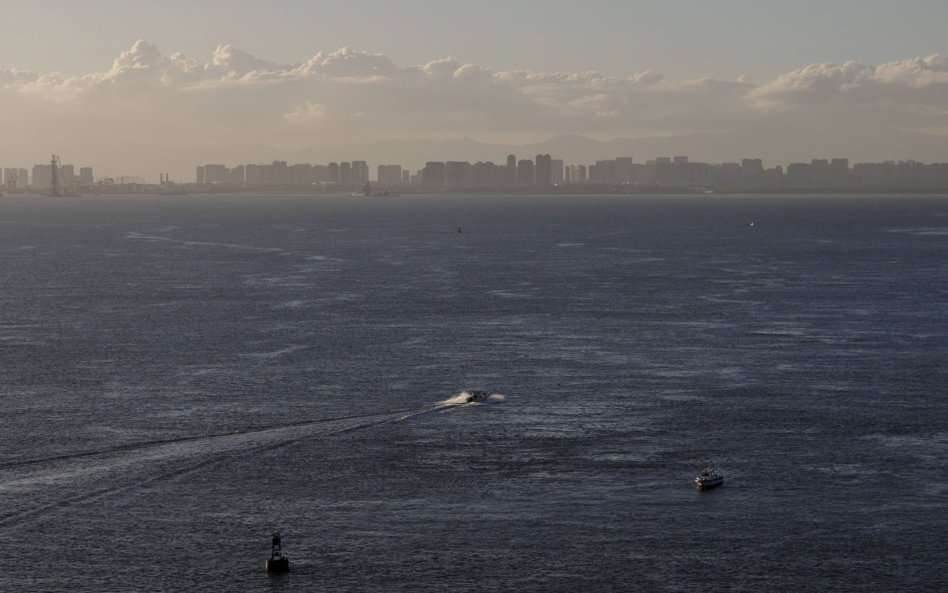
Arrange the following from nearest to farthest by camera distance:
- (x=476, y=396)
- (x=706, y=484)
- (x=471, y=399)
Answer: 1. (x=706, y=484)
2. (x=471, y=399)
3. (x=476, y=396)

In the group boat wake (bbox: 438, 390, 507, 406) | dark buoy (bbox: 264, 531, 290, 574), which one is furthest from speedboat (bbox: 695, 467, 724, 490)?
dark buoy (bbox: 264, 531, 290, 574)

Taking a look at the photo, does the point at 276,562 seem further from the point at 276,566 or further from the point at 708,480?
the point at 708,480

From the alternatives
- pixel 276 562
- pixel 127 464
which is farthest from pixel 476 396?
pixel 276 562

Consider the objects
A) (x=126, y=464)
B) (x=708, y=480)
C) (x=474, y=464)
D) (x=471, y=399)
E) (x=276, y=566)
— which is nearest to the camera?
(x=276, y=566)

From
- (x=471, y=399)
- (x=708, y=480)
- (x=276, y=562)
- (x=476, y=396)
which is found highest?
(x=476, y=396)

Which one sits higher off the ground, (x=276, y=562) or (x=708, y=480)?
(x=708, y=480)

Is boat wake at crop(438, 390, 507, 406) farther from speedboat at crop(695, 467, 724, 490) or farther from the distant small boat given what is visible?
speedboat at crop(695, 467, 724, 490)

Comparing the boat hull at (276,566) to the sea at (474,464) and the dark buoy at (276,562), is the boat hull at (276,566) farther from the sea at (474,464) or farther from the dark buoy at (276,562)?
the sea at (474,464)
